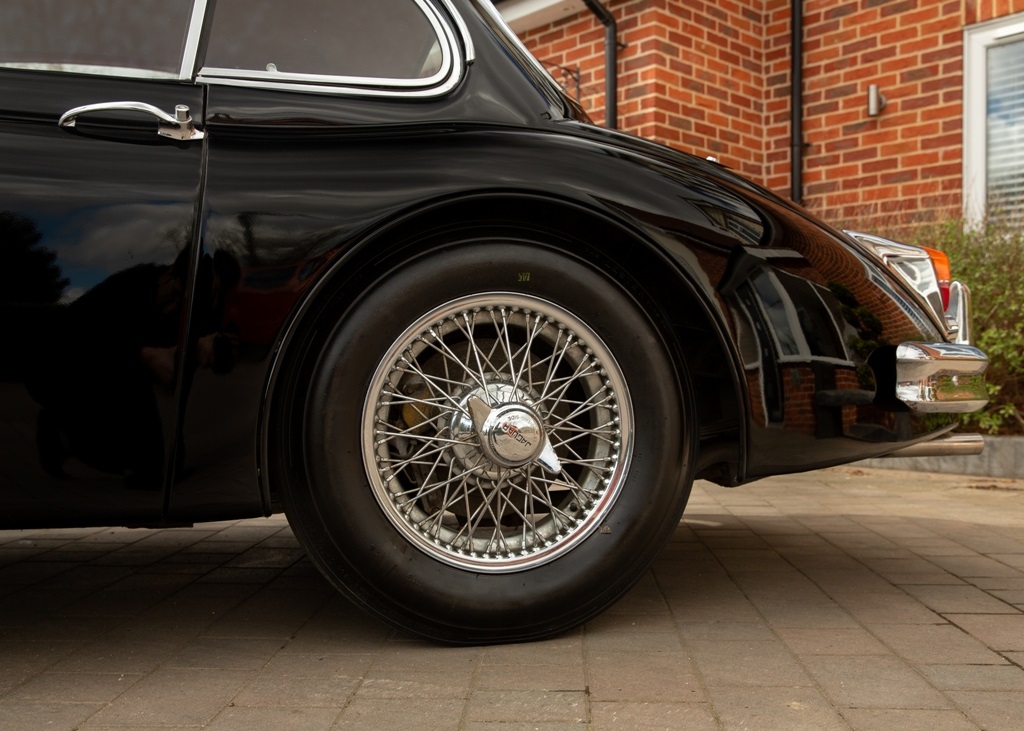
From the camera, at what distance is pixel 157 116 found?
2.33m

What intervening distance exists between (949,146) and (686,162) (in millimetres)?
5288

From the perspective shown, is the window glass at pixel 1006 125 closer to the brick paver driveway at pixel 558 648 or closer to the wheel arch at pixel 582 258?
the brick paver driveway at pixel 558 648

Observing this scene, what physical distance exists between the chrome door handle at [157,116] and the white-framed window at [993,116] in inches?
237

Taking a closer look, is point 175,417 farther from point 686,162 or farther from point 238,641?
point 686,162

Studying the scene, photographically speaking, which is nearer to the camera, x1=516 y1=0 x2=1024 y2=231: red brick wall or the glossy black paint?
the glossy black paint

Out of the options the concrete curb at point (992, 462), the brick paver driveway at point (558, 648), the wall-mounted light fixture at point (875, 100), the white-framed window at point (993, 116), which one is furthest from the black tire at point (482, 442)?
the wall-mounted light fixture at point (875, 100)

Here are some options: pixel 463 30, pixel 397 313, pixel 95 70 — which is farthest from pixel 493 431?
pixel 95 70

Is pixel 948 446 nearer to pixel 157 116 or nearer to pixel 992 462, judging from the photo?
pixel 157 116

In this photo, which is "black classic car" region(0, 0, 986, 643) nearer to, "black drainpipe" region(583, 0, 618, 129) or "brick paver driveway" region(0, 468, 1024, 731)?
"brick paver driveway" region(0, 468, 1024, 731)

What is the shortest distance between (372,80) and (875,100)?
5.87 metres

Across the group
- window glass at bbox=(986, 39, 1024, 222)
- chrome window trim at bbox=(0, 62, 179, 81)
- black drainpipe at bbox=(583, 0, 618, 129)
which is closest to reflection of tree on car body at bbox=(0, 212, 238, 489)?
chrome window trim at bbox=(0, 62, 179, 81)

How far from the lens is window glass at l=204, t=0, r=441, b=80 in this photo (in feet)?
8.24

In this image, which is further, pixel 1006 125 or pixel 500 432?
pixel 1006 125

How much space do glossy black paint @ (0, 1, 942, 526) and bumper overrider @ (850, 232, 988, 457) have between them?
72mm
